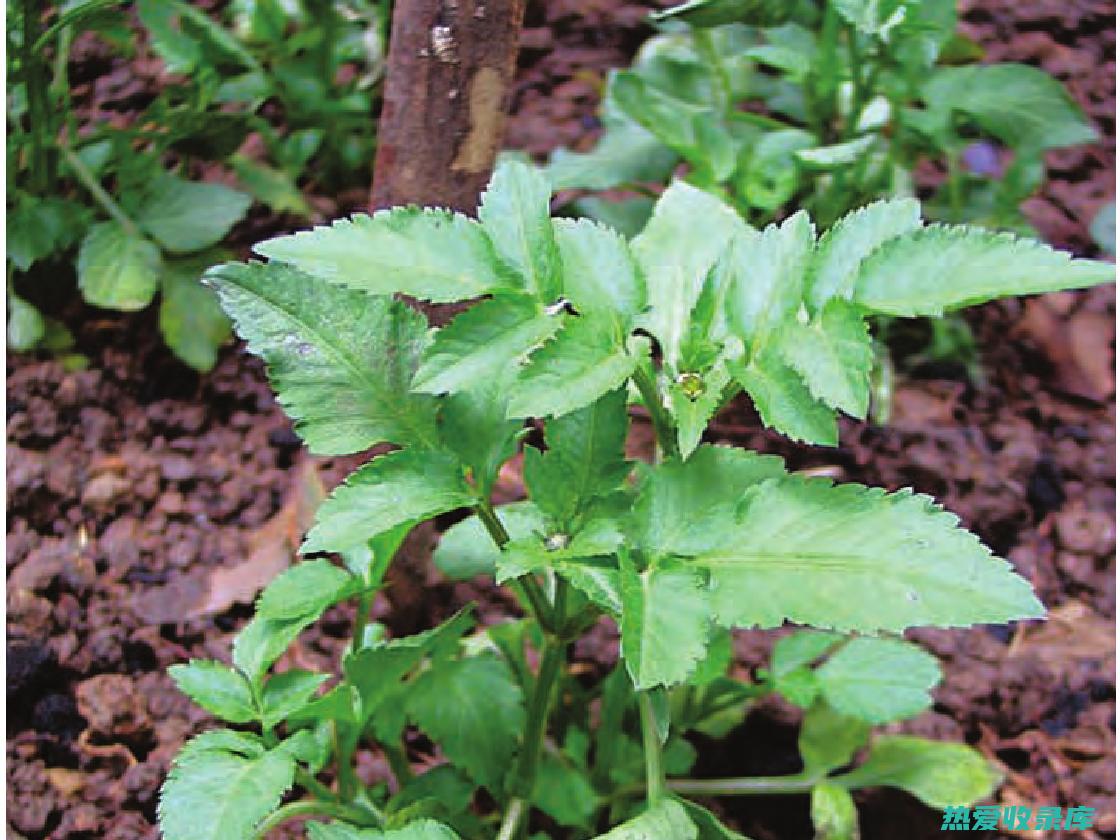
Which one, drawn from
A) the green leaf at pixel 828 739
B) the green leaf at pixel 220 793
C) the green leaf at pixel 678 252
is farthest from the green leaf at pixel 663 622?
the green leaf at pixel 828 739

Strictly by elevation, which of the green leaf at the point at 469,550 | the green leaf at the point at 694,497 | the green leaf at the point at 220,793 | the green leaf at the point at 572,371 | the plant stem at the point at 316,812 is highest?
the green leaf at the point at 572,371

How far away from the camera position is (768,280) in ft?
3.46

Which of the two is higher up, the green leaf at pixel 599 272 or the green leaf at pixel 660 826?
the green leaf at pixel 599 272

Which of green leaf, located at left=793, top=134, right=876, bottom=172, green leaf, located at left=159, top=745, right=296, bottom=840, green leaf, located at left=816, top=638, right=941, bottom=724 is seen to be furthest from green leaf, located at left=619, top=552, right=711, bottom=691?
green leaf, located at left=793, top=134, right=876, bottom=172

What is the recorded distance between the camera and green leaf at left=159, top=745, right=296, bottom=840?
1.02m

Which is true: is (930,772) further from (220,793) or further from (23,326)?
(23,326)

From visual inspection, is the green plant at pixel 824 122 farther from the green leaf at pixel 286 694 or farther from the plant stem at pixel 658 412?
the green leaf at pixel 286 694

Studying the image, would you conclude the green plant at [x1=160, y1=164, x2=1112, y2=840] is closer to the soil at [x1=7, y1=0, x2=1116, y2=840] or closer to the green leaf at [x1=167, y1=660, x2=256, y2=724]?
the green leaf at [x1=167, y1=660, x2=256, y2=724]

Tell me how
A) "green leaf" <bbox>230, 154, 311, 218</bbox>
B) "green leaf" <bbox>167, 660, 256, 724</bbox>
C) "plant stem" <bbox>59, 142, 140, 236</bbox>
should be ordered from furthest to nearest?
1. "green leaf" <bbox>230, 154, 311, 218</bbox>
2. "plant stem" <bbox>59, 142, 140, 236</bbox>
3. "green leaf" <bbox>167, 660, 256, 724</bbox>

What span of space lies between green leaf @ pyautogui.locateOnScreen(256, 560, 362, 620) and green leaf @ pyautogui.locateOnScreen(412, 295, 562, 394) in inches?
9.1

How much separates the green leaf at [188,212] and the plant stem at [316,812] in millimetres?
918

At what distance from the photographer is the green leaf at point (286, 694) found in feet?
3.74

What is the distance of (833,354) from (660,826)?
1.31ft

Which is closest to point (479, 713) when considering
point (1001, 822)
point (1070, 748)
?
point (1001, 822)
